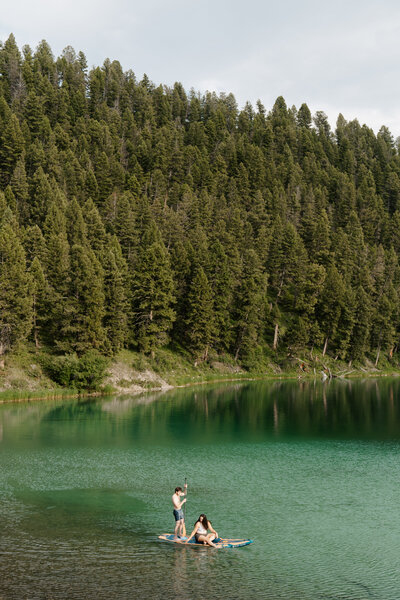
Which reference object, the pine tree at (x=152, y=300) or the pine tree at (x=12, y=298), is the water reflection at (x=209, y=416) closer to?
the pine tree at (x=152, y=300)

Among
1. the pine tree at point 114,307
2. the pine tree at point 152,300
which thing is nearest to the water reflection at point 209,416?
the pine tree at point 114,307

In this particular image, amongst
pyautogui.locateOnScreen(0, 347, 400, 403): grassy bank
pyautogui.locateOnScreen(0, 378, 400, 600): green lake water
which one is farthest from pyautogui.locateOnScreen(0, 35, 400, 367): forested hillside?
pyautogui.locateOnScreen(0, 378, 400, 600): green lake water

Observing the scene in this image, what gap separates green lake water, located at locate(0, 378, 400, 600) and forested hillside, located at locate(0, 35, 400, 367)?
26357 mm

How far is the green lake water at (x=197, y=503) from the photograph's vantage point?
1873cm

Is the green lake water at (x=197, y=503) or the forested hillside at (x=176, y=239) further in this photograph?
the forested hillside at (x=176, y=239)

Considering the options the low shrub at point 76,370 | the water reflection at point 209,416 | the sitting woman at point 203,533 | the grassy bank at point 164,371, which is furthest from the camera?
the low shrub at point 76,370

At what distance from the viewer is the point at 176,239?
391 feet

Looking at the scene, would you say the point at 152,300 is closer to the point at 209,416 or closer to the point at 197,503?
the point at 209,416

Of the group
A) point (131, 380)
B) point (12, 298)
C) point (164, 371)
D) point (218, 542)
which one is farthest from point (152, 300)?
point (218, 542)

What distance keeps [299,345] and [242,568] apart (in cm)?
9202

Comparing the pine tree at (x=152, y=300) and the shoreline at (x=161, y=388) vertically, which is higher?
the pine tree at (x=152, y=300)

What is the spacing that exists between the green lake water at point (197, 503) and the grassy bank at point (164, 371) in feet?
25.7

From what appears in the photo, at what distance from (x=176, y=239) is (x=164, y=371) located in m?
40.4

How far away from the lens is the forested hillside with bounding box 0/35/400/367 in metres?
81.1
